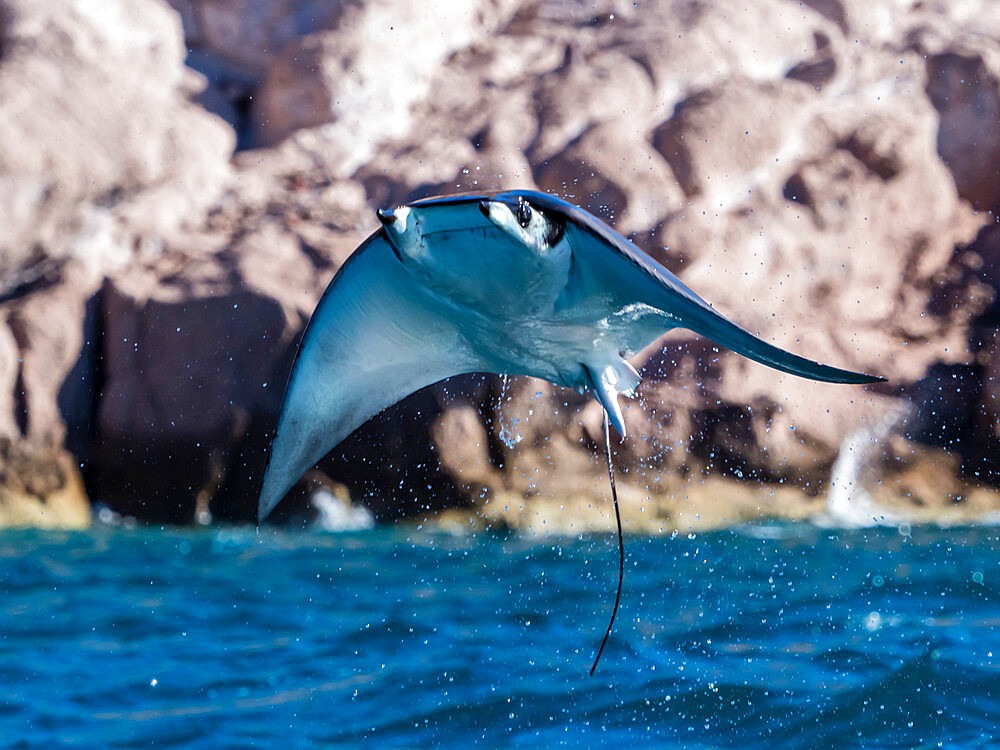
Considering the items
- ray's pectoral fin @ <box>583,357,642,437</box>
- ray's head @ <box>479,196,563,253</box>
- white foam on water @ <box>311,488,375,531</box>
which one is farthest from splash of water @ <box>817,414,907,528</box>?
ray's head @ <box>479,196,563,253</box>

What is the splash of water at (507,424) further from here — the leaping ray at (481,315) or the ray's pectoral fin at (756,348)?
the ray's pectoral fin at (756,348)

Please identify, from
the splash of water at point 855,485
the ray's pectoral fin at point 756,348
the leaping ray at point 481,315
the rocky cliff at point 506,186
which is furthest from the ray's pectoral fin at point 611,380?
the splash of water at point 855,485

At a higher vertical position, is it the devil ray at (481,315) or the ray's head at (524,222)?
the ray's head at (524,222)

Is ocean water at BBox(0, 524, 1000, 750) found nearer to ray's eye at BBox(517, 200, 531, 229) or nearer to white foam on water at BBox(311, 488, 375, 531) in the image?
white foam on water at BBox(311, 488, 375, 531)

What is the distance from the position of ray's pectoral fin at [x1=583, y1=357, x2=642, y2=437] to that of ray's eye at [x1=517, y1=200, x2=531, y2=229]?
79 cm

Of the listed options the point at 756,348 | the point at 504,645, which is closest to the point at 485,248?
the point at 756,348

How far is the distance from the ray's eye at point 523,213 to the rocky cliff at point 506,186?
402 cm

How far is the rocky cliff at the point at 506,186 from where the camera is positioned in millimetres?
6215

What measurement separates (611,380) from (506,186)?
4.21m

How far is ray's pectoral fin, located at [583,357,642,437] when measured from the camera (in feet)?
9.58

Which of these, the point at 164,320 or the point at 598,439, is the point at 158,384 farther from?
the point at 598,439

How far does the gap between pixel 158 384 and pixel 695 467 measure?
3716mm

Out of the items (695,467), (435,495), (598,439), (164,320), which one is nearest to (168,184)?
(164,320)

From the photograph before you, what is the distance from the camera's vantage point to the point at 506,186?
693 centimetres
